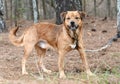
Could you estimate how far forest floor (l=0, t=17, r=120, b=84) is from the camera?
7.82 m

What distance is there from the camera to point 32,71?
9.73m

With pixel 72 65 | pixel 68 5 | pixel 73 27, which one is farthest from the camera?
pixel 68 5

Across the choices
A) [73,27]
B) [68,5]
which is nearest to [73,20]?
[73,27]

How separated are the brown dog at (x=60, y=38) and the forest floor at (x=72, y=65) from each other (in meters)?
0.36

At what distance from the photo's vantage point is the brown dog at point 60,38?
870cm

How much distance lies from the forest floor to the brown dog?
36 cm

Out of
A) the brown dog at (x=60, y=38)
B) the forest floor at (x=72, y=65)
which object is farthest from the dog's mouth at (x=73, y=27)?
the forest floor at (x=72, y=65)

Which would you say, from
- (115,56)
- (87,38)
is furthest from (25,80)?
(87,38)

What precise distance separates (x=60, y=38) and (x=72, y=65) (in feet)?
4.53

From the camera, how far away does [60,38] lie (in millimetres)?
9078

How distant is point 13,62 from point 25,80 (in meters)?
2.61

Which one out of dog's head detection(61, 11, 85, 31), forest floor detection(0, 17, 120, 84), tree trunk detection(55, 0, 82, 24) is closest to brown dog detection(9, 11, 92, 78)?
dog's head detection(61, 11, 85, 31)

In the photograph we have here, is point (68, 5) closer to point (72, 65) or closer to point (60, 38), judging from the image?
point (72, 65)

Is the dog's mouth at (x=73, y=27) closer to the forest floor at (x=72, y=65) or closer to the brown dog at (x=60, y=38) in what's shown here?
the brown dog at (x=60, y=38)
